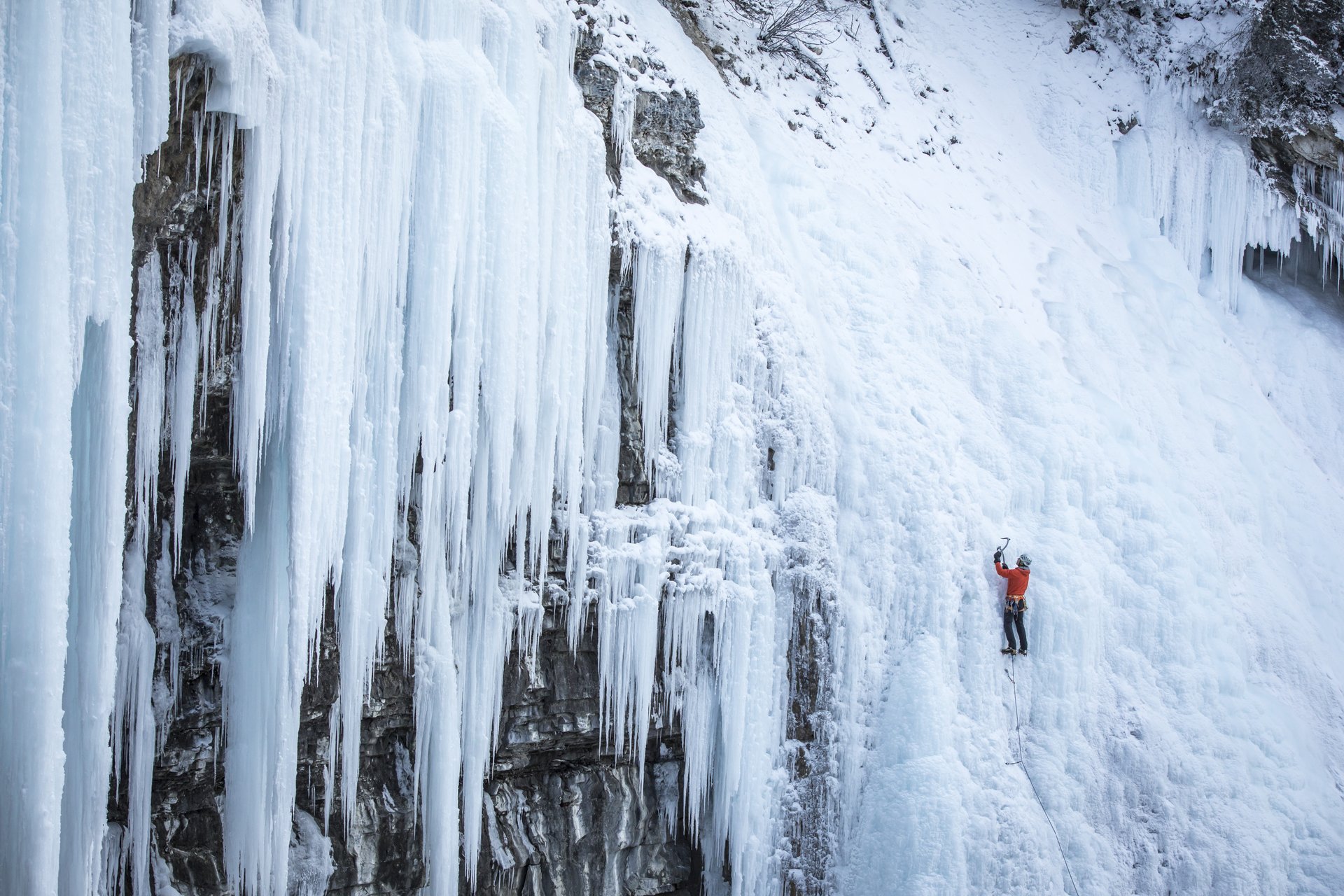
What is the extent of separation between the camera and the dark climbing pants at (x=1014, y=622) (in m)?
8.07

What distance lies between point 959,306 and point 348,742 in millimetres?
6697

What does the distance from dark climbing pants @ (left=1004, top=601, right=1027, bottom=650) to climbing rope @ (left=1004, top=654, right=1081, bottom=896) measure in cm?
14

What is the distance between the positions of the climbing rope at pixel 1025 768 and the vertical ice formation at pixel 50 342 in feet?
21.7

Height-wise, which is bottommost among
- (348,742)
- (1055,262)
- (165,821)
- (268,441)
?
(165,821)

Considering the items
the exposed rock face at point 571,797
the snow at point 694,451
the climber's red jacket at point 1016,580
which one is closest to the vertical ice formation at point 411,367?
the snow at point 694,451

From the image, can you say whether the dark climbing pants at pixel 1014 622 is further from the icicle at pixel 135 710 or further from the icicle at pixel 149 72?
the icicle at pixel 149 72

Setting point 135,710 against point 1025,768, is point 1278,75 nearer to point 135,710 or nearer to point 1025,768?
point 1025,768

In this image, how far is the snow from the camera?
181 inches

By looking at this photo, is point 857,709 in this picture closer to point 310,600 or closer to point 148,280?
point 310,600

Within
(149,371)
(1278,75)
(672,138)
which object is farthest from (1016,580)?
(1278,75)

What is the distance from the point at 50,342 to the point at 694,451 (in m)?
4.57

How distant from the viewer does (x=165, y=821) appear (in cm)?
596

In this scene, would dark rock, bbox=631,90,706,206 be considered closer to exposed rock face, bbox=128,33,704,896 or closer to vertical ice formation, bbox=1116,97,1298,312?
exposed rock face, bbox=128,33,704,896

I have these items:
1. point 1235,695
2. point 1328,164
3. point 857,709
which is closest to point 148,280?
point 857,709
